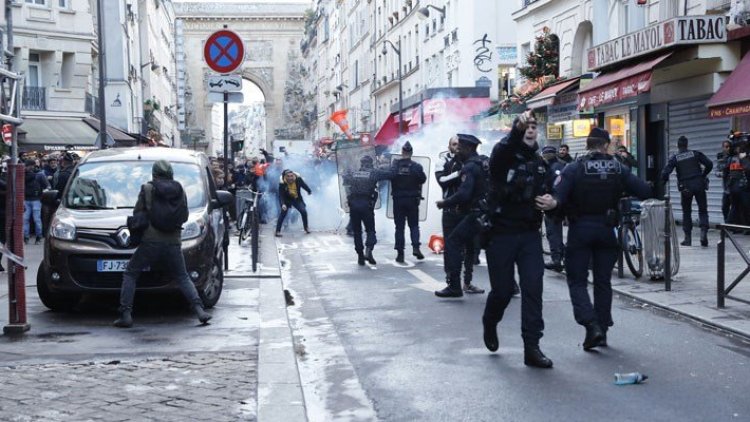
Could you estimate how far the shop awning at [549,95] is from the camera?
94.9 feet

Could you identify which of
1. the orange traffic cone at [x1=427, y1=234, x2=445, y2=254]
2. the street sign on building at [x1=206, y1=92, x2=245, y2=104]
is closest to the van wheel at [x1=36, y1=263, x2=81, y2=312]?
the street sign on building at [x1=206, y1=92, x2=245, y2=104]

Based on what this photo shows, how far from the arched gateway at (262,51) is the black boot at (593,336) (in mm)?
112174

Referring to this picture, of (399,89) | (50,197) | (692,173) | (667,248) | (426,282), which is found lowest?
(426,282)

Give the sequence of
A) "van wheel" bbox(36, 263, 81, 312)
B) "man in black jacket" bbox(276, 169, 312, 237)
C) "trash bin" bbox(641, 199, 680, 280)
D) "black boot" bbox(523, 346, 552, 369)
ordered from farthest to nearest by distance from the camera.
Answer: "man in black jacket" bbox(276, 169, 312, 237) → "trash bin" bbox(641, 199, 680, 280) → "van wheel" bbox(36, 263, 81, 312) → "black boot" bbox(523, 346, 552, 369)

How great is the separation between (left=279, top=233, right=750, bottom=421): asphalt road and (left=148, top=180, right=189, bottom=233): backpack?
61.1 inches

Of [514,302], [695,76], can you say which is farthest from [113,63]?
[514,302]

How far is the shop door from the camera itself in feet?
85.6

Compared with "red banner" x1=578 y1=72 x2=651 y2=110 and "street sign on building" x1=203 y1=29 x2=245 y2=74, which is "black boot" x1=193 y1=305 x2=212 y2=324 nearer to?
"street sign on building" x1=203 y1=29 x2=245 y2=74

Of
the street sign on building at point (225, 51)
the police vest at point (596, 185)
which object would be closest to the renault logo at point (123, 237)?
the street sign on building at point (225, 51)

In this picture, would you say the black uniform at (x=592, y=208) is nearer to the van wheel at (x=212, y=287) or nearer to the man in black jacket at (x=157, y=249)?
the man in black jacket at (x=157, y=249)

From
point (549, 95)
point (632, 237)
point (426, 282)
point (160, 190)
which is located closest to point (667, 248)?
point (632, 237)

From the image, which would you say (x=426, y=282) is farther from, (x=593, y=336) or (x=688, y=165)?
(x=688, y=165)

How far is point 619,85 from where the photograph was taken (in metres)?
23.1

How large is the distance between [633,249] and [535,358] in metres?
6.13
